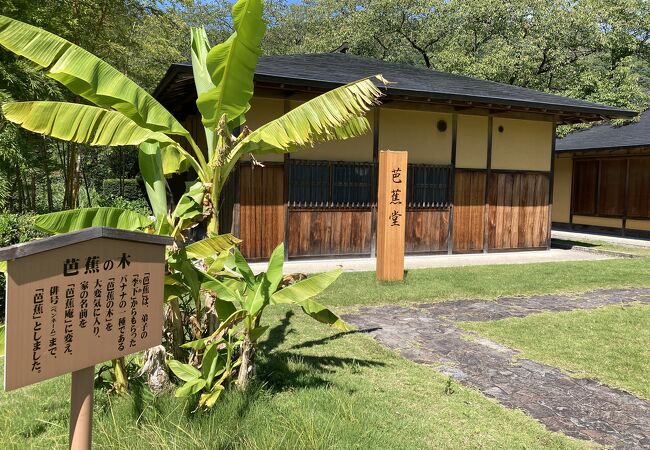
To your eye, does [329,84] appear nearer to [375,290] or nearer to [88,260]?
[375,290]

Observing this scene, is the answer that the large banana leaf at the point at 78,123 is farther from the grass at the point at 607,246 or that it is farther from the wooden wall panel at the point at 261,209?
the grass at the point at 607,246

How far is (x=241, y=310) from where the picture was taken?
3539 mm

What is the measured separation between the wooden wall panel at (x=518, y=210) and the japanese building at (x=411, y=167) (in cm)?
3

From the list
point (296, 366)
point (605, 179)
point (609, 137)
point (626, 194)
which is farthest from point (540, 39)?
point (296, 366)

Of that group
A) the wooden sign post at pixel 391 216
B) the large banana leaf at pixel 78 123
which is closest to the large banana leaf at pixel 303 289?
the large banana leaf at pixel 78 123

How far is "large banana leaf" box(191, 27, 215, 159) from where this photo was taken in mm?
4195

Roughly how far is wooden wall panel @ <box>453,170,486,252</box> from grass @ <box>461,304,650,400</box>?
4.82m

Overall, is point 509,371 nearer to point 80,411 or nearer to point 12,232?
point 80,411

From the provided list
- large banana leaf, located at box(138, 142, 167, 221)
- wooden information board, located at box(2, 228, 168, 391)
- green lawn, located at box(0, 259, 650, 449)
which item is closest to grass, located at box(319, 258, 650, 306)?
green lawn, located at box(0, 259, 650, 449)

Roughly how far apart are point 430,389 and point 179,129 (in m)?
2.87

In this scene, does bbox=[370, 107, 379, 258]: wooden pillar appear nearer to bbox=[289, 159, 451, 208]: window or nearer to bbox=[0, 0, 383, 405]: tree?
bbox=[289, 159, 451, 208]: window

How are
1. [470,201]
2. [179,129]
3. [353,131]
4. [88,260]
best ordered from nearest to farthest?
[88,260] → [179,129] → [353,131] → [470,201]

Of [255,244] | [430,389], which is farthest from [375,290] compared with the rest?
[430,389]

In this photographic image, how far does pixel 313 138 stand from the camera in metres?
4.25
